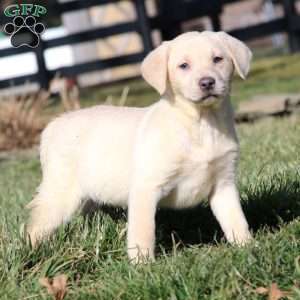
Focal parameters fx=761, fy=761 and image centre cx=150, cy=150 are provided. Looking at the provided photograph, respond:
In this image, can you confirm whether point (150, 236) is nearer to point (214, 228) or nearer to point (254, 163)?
point (214, 228)

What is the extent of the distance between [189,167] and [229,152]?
220mm

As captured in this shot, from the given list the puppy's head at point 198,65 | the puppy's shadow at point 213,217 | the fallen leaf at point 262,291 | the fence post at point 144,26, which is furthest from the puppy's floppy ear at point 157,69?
the fence post at point 144,26

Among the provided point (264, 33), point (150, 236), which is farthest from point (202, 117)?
point (264, 33)

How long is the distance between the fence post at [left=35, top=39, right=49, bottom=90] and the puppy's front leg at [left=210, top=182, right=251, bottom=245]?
919 centimetres

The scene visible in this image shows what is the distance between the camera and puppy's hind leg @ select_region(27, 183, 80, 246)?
363 centimetres

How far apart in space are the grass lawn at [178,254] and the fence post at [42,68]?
7.63 metres

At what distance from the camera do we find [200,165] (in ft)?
10.6

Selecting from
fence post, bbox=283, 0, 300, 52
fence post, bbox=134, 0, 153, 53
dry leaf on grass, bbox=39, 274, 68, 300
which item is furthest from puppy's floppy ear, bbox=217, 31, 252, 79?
fence post, bbox=283, 0, 300, 52

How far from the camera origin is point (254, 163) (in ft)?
17.6

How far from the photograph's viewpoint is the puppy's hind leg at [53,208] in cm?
363

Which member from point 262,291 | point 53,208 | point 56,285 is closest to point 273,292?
point 262,291

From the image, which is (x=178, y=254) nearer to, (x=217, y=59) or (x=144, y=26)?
(x=217, y=59)

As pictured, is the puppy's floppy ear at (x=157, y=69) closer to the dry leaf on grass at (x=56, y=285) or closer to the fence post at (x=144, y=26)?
the dry leaf on grass at (x=56, y=285)

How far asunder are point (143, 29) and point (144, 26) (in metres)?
0.05
